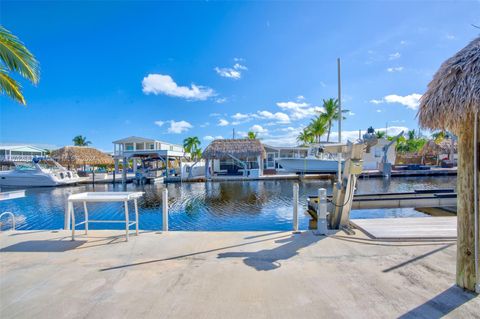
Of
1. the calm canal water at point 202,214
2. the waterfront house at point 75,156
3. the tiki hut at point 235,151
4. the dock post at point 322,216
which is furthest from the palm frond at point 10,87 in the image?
the waterfront house at point 75,156

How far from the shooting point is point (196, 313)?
2346mm

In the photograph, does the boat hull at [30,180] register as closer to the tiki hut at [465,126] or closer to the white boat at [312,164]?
the white boat at [312,164]

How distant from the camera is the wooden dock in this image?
452 centimetres

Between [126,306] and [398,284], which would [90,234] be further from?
[398,284]

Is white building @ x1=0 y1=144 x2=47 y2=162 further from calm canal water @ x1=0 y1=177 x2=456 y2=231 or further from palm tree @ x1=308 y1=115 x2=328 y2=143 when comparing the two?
palm tree @ x1=308 y1=115 x2=328 y2=143

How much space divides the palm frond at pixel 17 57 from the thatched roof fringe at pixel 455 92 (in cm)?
789

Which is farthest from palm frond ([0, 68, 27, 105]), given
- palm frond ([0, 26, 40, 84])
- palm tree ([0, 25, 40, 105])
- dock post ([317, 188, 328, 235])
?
dock post ([317, 188, 328, 235])

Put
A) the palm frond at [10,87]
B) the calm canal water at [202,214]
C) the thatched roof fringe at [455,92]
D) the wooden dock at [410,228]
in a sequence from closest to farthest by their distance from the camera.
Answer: the thatched roof fringe at [455,92] → the wooden dock at [410,228] → the palm frond at [10,87] → the calm canal water at [202,214]

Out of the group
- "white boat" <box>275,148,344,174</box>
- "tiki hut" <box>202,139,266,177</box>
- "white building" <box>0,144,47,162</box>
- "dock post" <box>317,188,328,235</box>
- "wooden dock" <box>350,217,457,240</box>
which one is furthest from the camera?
"white building" <box>0,144,47,162</box>

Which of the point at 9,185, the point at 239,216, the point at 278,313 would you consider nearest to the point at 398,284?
the point at 278,313

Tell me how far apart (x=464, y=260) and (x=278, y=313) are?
2237mm

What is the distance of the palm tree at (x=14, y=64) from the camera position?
5043 mm

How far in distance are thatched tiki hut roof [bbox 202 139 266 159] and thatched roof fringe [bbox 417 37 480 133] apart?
2207cm

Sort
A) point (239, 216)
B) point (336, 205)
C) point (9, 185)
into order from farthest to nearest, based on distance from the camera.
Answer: point (9, 185) < point (239, 216) < point (336, 205)
